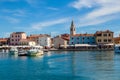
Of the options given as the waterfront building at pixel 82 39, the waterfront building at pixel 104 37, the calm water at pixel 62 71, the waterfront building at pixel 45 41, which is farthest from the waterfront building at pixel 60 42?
the calm water at pixel 62 71

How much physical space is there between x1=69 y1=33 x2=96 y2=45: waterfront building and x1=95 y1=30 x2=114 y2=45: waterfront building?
14.7ft

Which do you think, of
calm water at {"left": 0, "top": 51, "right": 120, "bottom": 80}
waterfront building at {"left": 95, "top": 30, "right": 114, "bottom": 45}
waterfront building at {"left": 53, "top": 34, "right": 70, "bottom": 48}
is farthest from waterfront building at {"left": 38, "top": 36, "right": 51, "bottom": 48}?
calm water at {"left": 0, "top": 51, "right": 120, "bottom": 80}

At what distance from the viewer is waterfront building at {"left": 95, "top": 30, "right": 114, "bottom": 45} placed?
400 feet

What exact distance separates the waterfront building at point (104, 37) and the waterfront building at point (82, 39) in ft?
14.7

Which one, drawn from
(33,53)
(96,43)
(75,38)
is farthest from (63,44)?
(33,53)

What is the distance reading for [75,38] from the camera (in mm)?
131500

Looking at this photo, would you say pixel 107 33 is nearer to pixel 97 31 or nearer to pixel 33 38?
pixel 97 31

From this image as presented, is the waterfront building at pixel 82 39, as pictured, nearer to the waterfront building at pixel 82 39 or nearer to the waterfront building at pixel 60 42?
the waterfront building at pixel 82 39

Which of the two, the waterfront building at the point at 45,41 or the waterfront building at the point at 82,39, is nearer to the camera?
the waterfront building at the point at 82,39

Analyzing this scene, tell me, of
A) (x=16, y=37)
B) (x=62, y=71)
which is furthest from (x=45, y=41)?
(x=62, y=71)

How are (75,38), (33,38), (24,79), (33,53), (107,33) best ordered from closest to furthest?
(24,79) → (33,53) → (107,33) → (75,38) → (33,38)

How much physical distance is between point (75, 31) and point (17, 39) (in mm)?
27312

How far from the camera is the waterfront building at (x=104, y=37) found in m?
122

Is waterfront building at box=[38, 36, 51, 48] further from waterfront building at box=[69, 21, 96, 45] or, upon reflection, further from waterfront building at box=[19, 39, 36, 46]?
waterfront building at box=[69, 21, 96, 45]
